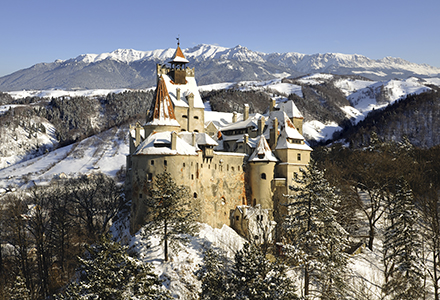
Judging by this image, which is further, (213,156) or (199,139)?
(213,156)

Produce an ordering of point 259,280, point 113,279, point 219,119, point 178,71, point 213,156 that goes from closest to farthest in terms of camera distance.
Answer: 1. point 113,279
2. point 259,280
3. point 213,156
4. point 178,71
5. point 219,119

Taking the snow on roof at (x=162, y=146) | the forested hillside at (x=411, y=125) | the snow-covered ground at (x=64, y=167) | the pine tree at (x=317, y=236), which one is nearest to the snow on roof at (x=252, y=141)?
the snow on roof at (x=162, y=146)

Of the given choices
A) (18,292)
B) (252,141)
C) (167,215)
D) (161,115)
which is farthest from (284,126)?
(18,292)

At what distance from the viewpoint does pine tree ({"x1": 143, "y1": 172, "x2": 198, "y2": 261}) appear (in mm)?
46031

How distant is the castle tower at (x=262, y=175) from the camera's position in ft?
194

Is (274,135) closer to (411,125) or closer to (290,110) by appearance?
(290,110)

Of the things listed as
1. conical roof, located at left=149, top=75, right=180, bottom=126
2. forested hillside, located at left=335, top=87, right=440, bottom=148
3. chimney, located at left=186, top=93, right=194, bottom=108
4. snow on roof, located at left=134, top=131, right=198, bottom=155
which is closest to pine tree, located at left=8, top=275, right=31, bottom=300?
snow on roof, located at left=134, top=131, right=198, bottom=155

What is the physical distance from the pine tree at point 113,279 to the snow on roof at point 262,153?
3131 cm

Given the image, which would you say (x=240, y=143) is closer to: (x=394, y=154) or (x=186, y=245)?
(x=186, y=245)

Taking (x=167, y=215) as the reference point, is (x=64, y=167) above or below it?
below

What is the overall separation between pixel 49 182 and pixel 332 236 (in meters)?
141

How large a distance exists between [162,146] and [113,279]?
81.3 ft

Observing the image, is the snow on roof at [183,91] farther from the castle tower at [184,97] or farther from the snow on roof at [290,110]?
the snow on roof at [290,110]

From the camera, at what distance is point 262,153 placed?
5884 centimetres
